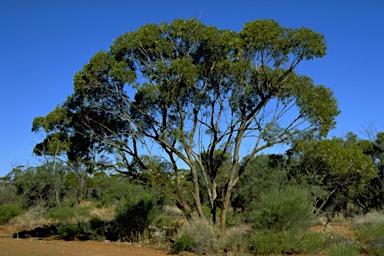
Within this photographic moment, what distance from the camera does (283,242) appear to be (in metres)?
15.4

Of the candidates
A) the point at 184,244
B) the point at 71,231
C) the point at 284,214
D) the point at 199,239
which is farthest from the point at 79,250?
the point at 284,214

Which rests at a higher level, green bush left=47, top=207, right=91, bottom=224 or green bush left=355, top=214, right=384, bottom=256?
green bush left=47, top=207, right=91, bottom=224

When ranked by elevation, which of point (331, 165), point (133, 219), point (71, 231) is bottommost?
point (71, 231)

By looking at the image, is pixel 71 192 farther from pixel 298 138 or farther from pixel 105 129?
pixel 298 138

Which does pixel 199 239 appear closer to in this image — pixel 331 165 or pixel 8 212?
pixel 331 165

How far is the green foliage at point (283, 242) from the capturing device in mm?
15320

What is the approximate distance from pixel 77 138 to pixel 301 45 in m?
11.1

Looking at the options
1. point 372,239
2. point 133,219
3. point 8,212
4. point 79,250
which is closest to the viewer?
point 372,239

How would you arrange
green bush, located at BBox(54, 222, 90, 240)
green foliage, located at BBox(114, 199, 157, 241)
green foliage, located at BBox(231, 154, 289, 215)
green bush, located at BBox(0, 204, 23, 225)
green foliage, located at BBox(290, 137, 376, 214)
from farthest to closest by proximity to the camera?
green foliage, located at BBox(231, 154, 289, 215)
green bush, located at BBox(0, 204, 23, 225)
green bush, located at BBox(54, 222, 90, 240)
green foliage, located at BBox(290, 137, 376, 214)
green foliage, located at BBox(114, 199, 157, 241)

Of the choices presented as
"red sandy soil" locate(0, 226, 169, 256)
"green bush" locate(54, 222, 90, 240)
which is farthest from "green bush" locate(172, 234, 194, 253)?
"green bush" locate(54, 222, 90, 240)

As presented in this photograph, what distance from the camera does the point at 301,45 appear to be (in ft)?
51.8

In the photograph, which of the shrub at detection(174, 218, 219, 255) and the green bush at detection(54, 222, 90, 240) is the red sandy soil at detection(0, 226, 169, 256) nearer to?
the shrub at detection(174, 218, 219, 255)

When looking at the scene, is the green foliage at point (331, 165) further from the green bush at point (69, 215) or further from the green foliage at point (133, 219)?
the green bush at point (69, 215)

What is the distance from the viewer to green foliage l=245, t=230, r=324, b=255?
1532 centimetres
